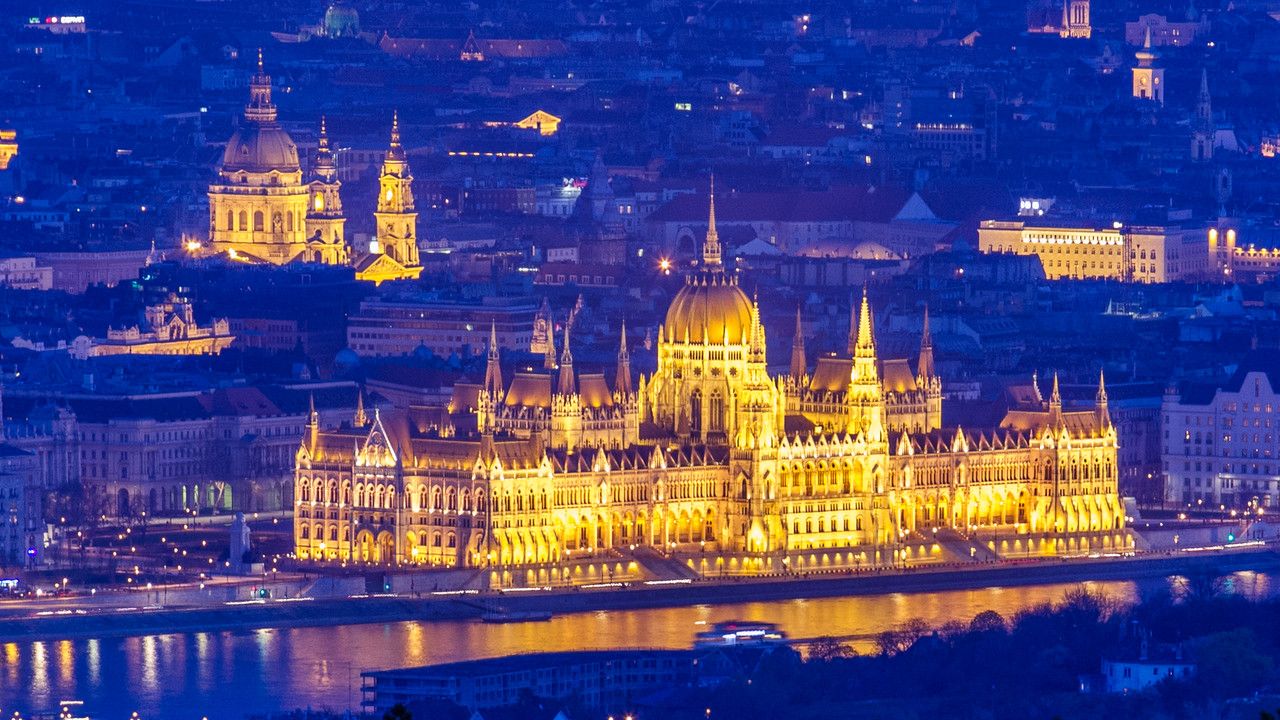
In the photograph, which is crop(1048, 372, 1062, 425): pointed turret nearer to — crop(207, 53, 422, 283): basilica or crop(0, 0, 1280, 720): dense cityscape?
crop(0, 0, 1280, 720): dense cityscape

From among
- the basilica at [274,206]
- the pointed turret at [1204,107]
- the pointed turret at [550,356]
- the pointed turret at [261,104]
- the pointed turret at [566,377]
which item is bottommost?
the pointed turret at [566,377]

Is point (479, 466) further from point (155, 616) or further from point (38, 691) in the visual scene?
point (38, 691)

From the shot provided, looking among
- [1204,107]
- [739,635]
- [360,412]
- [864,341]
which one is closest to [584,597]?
[739,635]

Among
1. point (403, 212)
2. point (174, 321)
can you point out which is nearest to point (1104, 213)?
point (403, 212)

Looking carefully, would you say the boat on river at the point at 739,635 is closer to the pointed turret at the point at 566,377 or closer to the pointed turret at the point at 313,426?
the pointed turret at the point at 566,377

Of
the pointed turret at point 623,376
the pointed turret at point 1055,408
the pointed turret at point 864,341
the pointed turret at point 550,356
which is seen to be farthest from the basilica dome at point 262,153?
the pointed turret at point 864,341

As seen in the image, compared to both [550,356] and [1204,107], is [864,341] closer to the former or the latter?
[550,356]
